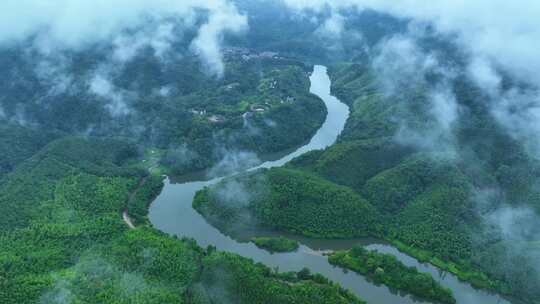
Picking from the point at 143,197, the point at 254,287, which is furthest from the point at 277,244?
the point at 143,197

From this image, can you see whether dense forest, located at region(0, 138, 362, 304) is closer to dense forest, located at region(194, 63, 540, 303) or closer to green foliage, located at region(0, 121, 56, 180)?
green foliage, located at region(0, 121, 56, 180)

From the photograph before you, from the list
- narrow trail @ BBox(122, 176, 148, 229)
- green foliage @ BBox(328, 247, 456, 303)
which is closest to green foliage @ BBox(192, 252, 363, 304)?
green foliage @ BBox(328, 247, 456, 303)

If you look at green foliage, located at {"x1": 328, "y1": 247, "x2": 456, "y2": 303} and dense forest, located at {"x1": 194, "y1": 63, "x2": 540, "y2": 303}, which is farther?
dense forest, located at {"x1": 194, "y1": 63, "x2": 540, "y2": 303}

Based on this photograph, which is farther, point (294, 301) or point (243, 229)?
point (243, 229)

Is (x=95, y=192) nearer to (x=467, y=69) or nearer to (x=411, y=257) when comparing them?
(x=411, y=257)

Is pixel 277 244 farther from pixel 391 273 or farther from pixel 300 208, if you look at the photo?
pixel 391 273

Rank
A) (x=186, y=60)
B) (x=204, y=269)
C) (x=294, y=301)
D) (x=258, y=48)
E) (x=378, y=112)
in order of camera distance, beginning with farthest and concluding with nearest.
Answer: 1. (x=258, y=48)
2. (x=186, y=60)
3. (x=378, y=112)
4. (x=204, y=269)
5. (x=294, y=301)

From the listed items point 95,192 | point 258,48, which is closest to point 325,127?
point 95,192

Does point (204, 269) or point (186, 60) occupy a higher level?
point (186, 60)
